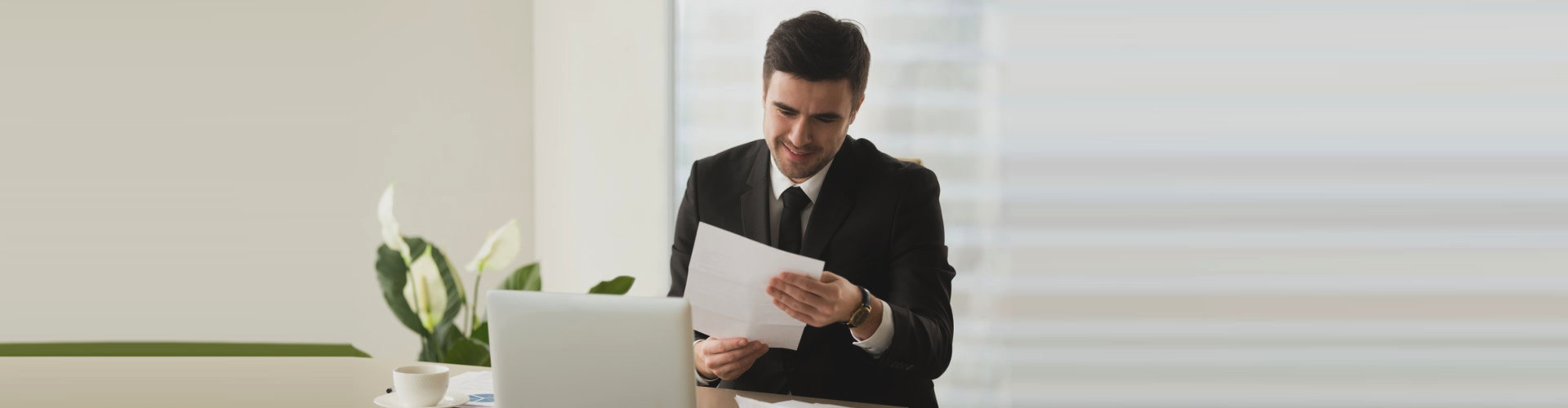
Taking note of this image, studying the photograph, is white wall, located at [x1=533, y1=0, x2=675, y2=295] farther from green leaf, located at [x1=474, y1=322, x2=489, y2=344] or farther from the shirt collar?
the shirt collar

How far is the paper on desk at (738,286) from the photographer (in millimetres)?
1641

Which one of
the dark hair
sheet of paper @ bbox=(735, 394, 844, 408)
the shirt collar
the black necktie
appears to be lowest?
sheet of paper @ bbox=(735, 394, 844, 408)

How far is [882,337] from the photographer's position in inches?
73.7

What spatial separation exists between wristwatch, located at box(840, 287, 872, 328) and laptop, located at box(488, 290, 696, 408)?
1.45 ft

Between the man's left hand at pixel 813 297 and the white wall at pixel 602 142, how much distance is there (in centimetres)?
204

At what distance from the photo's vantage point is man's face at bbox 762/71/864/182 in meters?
1.95

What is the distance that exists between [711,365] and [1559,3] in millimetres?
2505

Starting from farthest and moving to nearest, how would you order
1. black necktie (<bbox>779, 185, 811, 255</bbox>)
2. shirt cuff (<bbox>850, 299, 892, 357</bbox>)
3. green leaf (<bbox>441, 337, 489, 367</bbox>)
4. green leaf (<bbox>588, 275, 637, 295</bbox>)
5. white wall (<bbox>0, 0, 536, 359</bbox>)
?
white wall (<bbox>0, 0, 536, 359</bbox>) < green leaf (<bbox>588, 275, 637, 295</bbox>) < green leaf (<bbox>441, 337, 489, 367</bbox>) < black necktie (<bbox>779, 185, 811, 255</bbox>) < shirt cuff (<bbox>850, 299, 892, 357</bbox>)

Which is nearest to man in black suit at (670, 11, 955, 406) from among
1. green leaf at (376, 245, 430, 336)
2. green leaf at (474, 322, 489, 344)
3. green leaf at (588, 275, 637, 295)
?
green leaf at (588, 275, 637, 295)

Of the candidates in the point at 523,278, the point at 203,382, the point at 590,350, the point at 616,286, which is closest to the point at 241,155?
the point at 523,278

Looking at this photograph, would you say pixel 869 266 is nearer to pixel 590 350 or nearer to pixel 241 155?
pixel 590 350

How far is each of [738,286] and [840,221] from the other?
0.40 metres

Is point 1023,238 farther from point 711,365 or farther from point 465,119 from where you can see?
point 465,119

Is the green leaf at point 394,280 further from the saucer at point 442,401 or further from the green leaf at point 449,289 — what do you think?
the saucer at point 442,401
